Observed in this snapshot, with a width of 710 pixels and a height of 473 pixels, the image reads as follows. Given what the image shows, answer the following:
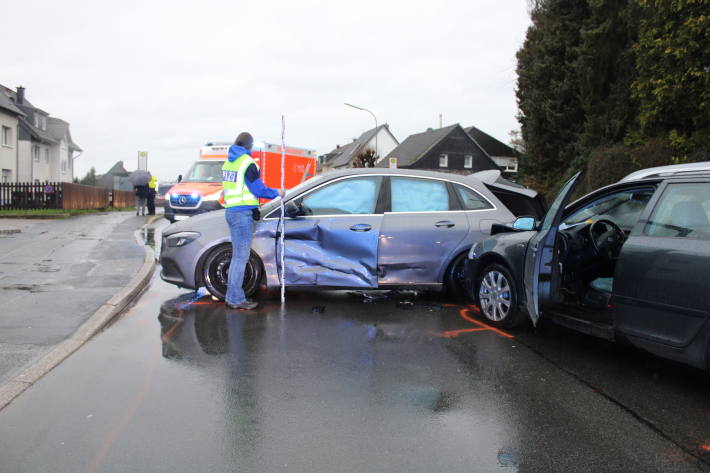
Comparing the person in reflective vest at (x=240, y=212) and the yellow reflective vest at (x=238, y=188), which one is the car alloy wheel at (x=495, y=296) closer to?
the person in reflective vest at (x=240, y=212)

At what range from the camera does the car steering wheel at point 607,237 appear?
18.9 ft

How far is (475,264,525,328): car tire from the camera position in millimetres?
5934

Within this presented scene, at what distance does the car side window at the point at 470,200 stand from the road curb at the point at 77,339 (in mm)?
4285

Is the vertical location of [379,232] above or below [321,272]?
above

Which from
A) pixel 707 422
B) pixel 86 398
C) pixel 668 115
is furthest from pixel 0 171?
pixel 707 422

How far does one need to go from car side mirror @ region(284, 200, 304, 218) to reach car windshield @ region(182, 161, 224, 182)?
10795mm

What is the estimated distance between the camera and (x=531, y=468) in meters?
3.13

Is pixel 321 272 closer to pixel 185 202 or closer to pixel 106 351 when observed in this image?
pixel 106 351

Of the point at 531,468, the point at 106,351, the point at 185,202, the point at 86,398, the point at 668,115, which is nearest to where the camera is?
the point at 531,468

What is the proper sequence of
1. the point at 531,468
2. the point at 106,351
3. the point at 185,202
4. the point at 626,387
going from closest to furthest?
the point at 531,468
the point at 626,387
the point at 106,351
the point at 185,202

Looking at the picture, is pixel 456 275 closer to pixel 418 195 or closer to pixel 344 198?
pixel 418 195

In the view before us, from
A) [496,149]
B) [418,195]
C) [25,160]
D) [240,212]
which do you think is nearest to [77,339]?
[240,212]

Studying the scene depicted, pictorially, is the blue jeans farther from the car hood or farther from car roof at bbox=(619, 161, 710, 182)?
car roof at bbox=(619, 161, 710, 182)

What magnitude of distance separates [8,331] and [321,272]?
10.7 feet
